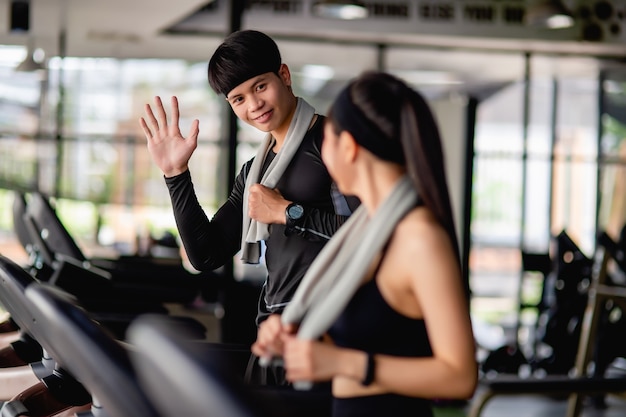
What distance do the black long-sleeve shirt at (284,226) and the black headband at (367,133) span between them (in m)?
0.67

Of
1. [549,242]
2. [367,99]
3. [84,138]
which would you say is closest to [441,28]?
[549,242]

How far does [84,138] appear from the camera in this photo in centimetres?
1065

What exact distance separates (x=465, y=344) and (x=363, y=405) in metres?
0.20

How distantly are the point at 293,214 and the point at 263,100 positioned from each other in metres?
0.25

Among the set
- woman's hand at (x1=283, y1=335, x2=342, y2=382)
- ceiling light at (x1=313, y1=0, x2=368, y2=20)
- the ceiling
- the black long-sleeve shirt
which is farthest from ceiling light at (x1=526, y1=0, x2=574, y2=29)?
woman's hand at (x1=283, y1=335, x2=342, y2=382)

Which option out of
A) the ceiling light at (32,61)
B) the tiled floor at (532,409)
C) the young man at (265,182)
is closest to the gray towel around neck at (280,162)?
the young man at (265,182)

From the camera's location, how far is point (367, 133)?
4.45 ft

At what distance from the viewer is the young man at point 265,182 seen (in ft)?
6.55

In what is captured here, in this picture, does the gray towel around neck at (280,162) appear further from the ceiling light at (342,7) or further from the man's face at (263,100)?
the ceiling light at (342,7)

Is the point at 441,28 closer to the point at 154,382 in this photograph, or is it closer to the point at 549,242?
the point at 549,242

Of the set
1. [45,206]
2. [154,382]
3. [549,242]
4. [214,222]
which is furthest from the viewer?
[549,242]

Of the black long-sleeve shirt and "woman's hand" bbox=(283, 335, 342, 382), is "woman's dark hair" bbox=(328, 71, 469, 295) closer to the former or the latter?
"woman's hand" bbox=(283, 335, 342, 382)

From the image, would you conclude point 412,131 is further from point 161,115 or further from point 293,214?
point 161,115

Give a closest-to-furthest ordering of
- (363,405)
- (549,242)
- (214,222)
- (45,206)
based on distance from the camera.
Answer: (363,405) → (214,222) → (45,206) → (549,242)
